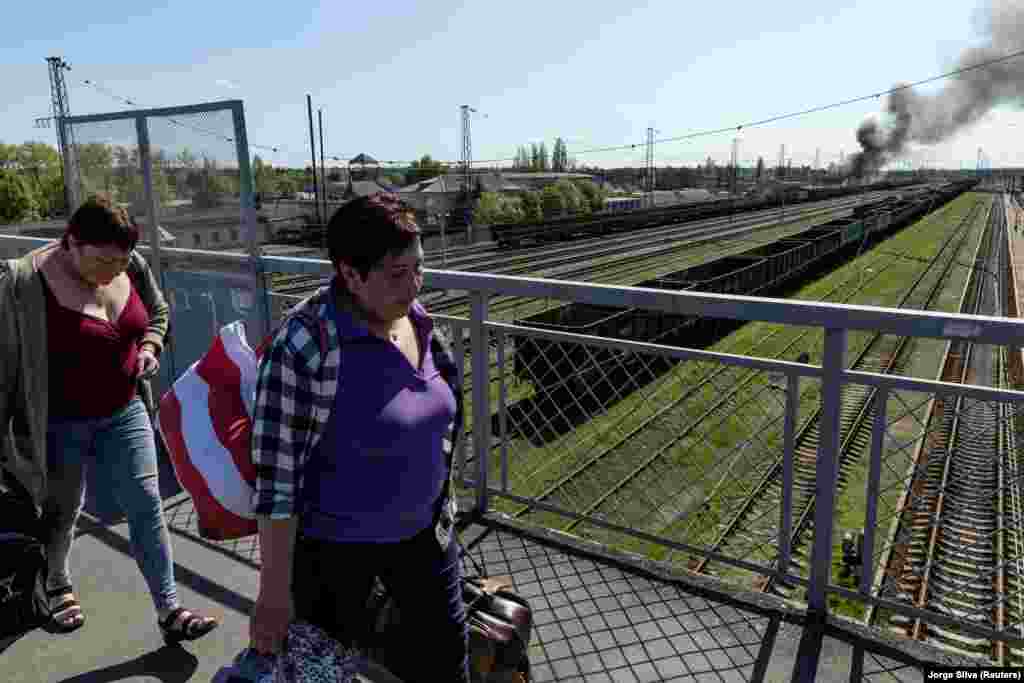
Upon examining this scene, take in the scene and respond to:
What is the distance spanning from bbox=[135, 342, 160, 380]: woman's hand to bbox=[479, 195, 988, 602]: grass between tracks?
2.78m

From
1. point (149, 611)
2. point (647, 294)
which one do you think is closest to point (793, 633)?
point (647, 294)

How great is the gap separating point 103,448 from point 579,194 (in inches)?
2866

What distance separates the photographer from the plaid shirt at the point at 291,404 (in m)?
1.54

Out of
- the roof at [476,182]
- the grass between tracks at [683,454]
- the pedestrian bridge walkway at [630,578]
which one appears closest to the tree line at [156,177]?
the pedestrian bridge walkway at [630,578]

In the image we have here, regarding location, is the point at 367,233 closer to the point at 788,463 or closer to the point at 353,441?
the point at 353,441

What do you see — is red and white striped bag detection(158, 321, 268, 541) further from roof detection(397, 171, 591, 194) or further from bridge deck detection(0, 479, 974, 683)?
roof detection(397, 171, 591, 194)

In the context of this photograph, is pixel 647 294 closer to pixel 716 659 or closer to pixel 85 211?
pixel 716 659

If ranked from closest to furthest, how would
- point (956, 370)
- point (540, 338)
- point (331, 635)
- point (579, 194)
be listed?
point (331, 635) → point (540, 338) → point (956, 370) → point (579, 194)

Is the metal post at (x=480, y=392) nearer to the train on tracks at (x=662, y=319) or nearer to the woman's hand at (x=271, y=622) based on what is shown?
the train on tracks at (x=662, y=319)

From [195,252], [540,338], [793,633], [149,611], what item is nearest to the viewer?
[793,633]

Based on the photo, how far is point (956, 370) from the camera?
22.1 meters

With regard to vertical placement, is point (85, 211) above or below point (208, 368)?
above

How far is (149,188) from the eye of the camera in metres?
4.34

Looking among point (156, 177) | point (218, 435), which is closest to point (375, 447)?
point (218, 435)
